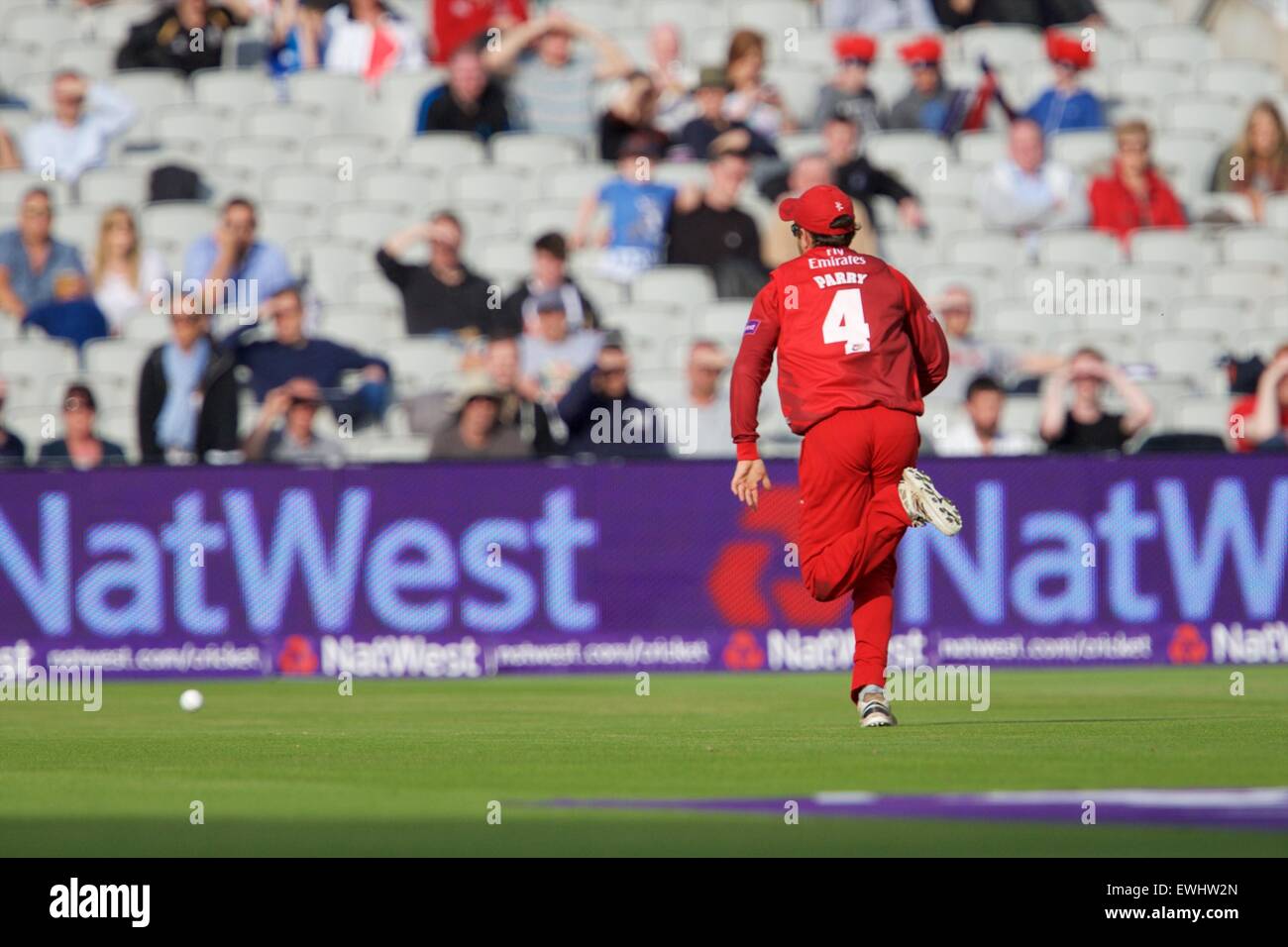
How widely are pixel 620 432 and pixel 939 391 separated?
258 cm

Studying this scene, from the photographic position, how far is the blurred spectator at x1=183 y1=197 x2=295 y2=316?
18062 mm

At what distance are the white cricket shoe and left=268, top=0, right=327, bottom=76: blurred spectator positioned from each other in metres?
13.0

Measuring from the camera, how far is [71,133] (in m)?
20.4

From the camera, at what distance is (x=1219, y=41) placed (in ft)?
Answer: 75.7

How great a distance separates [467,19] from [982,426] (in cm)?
714

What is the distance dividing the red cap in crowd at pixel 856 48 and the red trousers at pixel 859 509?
1140 centimetres

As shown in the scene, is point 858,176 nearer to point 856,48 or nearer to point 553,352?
point 856,48

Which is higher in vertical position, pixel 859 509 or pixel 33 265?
pixel 33 265

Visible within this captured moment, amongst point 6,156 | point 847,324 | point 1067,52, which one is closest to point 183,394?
point 6,156

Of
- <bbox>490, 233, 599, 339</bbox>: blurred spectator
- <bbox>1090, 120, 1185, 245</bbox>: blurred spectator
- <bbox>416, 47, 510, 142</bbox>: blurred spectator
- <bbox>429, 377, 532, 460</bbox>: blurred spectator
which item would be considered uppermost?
<bbox>416, 47, 510, 142</bbox>: blurred spectator

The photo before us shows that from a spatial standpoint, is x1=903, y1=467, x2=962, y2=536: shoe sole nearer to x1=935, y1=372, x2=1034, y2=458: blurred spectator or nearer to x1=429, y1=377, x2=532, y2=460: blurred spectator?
x1=429, y1=377, x2=532, y2=460: blurred spectator

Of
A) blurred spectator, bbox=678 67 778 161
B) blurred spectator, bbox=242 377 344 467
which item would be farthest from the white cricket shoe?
blurred spectator, bbox=678 67 778 161

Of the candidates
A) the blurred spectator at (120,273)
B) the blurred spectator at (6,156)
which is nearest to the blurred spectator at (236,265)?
the blurred spectator at (120,273)

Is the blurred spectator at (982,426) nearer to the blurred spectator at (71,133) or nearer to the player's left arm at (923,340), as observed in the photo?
the player's left arm at (923,340)
